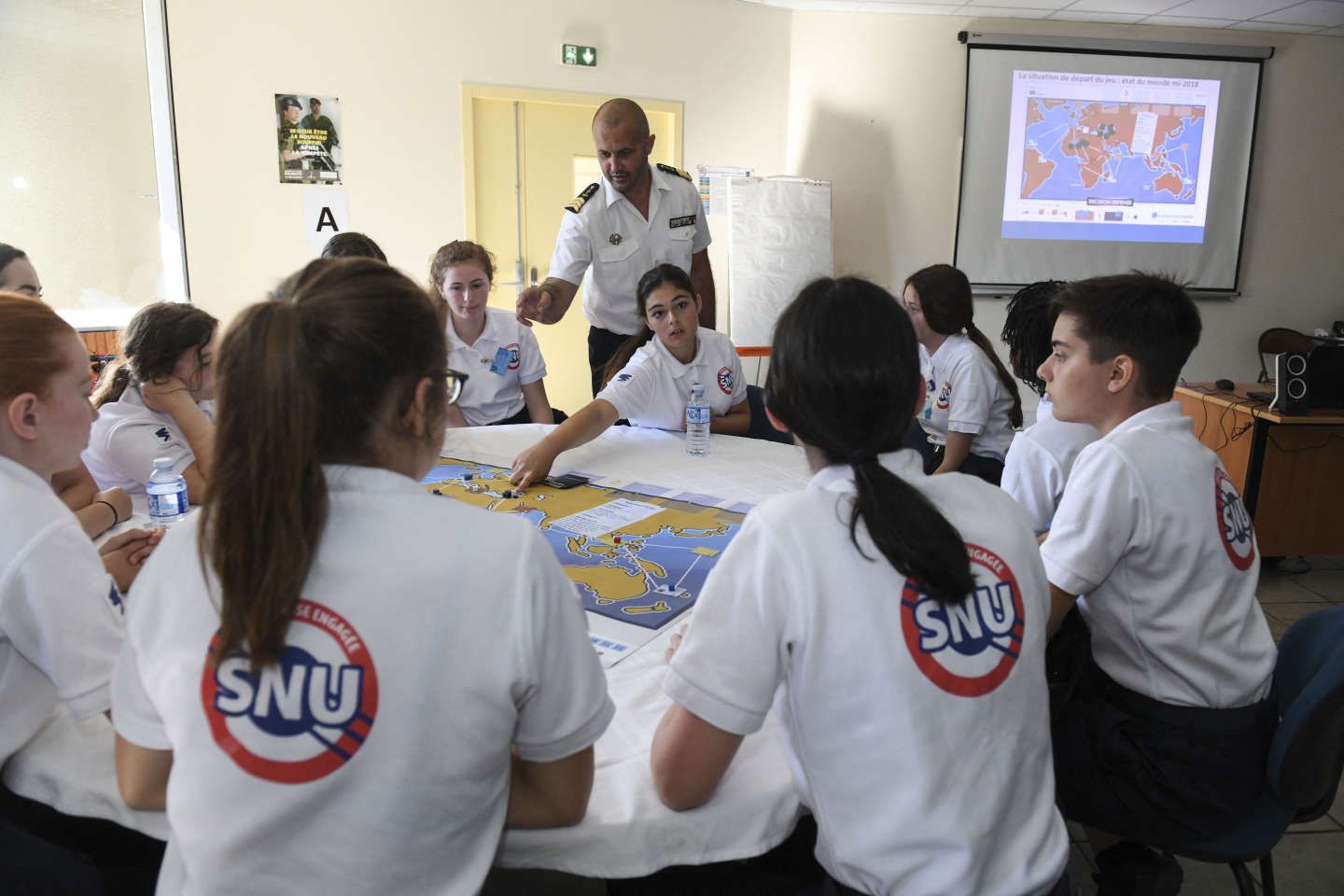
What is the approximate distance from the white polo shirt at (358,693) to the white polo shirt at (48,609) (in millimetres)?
173

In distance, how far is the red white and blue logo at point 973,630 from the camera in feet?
2.90

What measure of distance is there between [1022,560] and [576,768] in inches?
20.8

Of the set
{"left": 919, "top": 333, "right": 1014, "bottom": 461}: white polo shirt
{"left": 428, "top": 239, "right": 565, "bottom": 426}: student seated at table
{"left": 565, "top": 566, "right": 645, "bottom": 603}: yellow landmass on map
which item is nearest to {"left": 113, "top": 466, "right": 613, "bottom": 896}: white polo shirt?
{"left": 565, "top": 566, "right": 645, "bottom": 603}: yellow landmass on map

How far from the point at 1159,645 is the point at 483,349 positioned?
223 cm

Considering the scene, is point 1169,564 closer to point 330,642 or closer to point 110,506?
point 330,642

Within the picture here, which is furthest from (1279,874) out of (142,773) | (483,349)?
(483,349)

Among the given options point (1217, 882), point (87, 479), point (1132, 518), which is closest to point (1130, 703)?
point (1132, 518)

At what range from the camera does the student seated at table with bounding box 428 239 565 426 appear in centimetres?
281

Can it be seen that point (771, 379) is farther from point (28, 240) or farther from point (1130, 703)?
point (28, 240)

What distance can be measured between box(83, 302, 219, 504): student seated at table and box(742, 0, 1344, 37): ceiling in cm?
421

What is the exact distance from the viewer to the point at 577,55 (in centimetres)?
483

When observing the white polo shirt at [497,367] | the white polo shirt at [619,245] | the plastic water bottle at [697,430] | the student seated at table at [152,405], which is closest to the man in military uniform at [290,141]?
the white polo shirt at [619,245]

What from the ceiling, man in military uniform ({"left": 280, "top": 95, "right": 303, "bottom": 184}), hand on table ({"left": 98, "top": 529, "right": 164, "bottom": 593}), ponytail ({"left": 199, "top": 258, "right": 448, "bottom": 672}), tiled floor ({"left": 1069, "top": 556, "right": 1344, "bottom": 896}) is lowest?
tiled floor ({"left": 1069, "top": 556, "right": 1344, "bottom": 896})

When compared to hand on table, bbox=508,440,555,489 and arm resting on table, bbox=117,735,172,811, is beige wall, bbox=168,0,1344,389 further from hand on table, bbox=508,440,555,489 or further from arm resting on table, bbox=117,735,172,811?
arm resting on table, bbox=117,735,172,811
